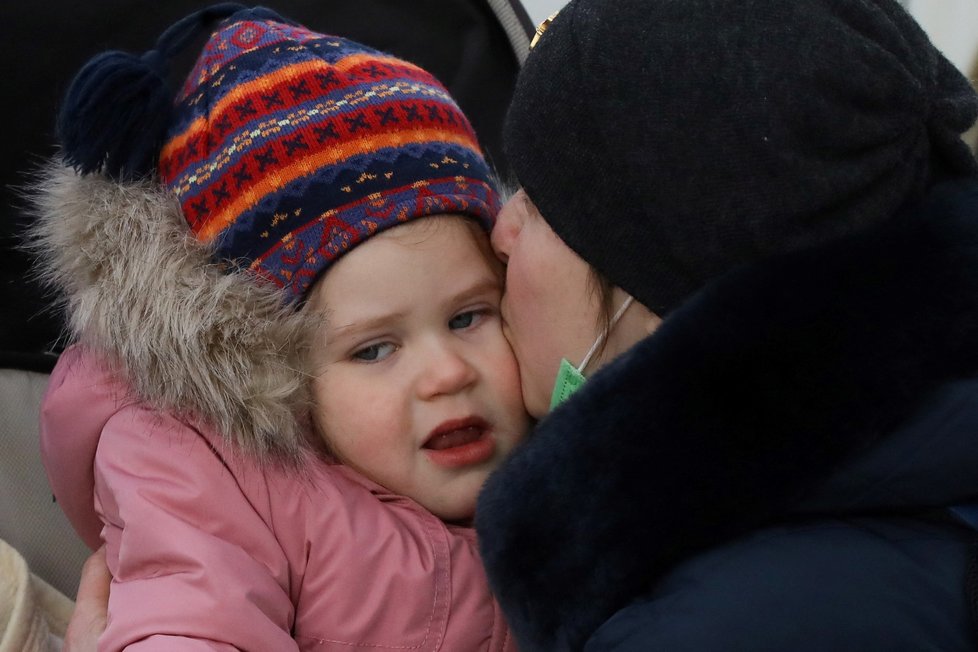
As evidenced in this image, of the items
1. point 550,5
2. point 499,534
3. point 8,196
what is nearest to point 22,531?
point 8,196

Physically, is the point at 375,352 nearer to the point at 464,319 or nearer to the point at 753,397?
the point at 464,319

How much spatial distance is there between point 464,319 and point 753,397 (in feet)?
1.44

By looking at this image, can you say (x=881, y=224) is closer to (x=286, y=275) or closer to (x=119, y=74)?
(x=286, y=275)

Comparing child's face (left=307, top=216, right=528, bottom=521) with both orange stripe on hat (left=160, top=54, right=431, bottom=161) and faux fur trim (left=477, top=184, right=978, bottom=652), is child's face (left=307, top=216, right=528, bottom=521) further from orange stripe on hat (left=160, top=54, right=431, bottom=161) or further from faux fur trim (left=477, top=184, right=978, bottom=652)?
faux fur trim (left=477, top=184, right=978, bottom=652)

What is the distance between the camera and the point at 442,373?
959 millimetres

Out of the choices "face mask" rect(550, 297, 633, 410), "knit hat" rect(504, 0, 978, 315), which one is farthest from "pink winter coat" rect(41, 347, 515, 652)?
"knit hat" rect(504, 0, 978, 315)

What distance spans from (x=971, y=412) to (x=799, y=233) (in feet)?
0.55

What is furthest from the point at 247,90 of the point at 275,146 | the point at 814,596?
the point at 814,596

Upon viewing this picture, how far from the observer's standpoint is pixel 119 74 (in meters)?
0.97

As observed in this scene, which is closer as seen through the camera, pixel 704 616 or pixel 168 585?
pixel 704 616

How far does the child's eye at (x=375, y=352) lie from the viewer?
3.26 feet

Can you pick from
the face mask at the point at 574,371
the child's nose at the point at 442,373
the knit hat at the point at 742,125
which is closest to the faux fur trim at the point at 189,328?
the child's nose at the point at 442,373

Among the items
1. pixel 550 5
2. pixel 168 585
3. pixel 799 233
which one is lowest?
pixel 168 585

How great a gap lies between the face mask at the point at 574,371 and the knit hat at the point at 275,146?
0.24 metres
